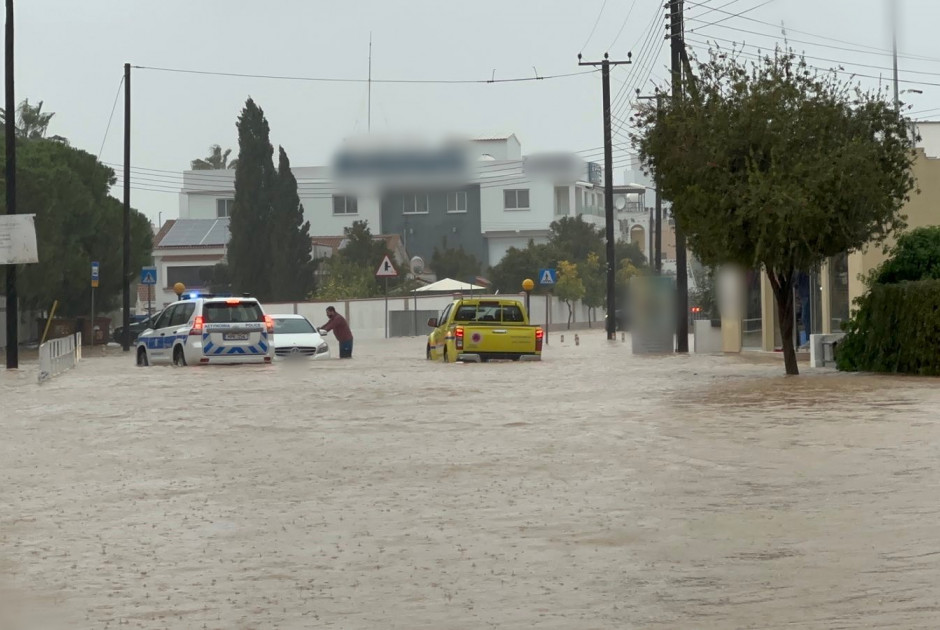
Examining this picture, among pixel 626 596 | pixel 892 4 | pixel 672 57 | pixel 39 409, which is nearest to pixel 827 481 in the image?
pixel 626 596

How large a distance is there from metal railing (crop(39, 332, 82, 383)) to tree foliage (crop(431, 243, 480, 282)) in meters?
57.2

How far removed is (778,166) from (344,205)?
8277 centimetres

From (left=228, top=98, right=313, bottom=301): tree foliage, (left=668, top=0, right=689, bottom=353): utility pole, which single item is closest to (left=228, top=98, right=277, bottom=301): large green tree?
(left=228, top=98, right=313, bottom=301): tree foliage

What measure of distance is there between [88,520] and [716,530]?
4.33m

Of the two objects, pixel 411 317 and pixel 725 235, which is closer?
pixel 725 235

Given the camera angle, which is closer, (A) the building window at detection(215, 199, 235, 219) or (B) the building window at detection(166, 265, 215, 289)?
(B) the building window at detection(166, 265, 215, 289)

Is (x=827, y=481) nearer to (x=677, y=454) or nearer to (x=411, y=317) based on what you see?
(x=677, y=454)

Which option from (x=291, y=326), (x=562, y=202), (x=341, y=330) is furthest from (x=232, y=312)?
(x=562, y=202)

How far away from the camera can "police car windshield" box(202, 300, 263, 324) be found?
3419 cm

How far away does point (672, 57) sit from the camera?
4338cm

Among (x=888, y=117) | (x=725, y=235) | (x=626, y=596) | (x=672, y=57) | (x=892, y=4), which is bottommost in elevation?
(x=626, y=596)

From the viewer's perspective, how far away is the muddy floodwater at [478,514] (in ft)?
27.6

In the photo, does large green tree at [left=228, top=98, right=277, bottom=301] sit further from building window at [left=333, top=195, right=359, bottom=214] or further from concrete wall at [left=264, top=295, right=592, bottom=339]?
building window at [left=333, top=195, right=359, bottom=214]

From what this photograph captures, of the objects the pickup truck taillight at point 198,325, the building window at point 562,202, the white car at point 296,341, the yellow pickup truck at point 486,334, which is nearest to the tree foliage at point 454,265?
the building window at point 562,202
